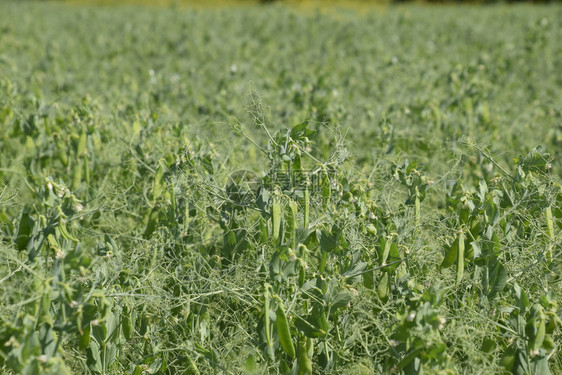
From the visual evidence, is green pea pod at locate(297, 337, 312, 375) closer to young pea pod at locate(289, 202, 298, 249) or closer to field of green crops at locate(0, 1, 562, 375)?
field of green crops at locate(0, 1, 562, 375)

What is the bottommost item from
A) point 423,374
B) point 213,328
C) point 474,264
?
point 213,328

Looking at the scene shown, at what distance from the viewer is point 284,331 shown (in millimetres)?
1803

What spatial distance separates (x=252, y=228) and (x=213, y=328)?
1.33 feet

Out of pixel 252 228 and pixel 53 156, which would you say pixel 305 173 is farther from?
pixel 53 156

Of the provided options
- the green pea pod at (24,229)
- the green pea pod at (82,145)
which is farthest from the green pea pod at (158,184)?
the green pea pod at (82,145)

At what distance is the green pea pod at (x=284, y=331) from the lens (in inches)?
70.0

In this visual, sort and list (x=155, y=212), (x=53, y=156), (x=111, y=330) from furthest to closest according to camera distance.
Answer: (x=53, y=156) → (x=155, y=212) → (x=111, y=330)

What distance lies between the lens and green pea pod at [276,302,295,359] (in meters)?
1.78

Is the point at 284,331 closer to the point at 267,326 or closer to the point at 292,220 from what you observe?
the point at 267,326

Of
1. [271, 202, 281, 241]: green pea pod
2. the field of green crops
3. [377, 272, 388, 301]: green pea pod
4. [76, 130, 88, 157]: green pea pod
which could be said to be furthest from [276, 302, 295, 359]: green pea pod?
[76, 130, 88, 157]: green pea pod

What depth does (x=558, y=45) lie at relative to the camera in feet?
26.5

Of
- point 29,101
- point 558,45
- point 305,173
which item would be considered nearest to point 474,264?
point 305,173

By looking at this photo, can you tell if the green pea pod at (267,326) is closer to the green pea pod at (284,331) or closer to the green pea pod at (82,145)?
the green pea pod at (284,331)

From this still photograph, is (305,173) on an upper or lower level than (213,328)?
upper
